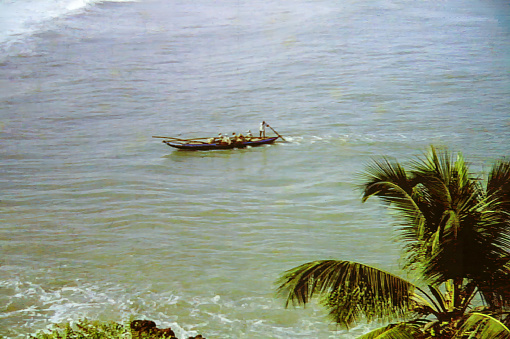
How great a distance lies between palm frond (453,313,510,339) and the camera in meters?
4.05

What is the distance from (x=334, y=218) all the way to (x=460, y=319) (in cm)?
870

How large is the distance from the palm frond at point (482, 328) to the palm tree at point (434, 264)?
0.06 feet

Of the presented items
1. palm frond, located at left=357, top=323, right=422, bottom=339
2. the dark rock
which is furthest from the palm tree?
the dark rock

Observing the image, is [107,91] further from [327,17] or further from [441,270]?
[441,270]

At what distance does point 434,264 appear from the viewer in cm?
470

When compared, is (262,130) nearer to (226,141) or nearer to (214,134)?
(214,134)

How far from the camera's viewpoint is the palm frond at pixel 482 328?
4.05 metres

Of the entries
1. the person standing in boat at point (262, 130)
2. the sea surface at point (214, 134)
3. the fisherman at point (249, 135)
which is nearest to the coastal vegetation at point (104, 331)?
the sea surface at point (214, 134)

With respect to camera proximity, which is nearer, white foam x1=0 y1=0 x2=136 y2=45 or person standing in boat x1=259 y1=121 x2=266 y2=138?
person standing in boat x1=259 y1=121 x2=266 y2=138

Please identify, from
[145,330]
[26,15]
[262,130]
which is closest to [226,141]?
[262,130]

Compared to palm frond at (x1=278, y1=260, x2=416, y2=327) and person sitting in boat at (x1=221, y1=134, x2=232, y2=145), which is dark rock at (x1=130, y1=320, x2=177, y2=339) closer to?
palm frond at (x1=278, y1=260, x2=416, y2=327)

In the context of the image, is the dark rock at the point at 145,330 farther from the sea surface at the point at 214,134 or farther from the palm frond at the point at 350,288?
the palm frond at the point at 350,288

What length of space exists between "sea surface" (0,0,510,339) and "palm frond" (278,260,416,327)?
476 centimetres

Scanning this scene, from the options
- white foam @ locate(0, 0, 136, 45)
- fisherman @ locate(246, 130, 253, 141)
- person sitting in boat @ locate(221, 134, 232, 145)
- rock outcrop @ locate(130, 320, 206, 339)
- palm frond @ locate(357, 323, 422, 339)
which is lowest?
rock outcrop @ locate(130, 320, 206, 339)
